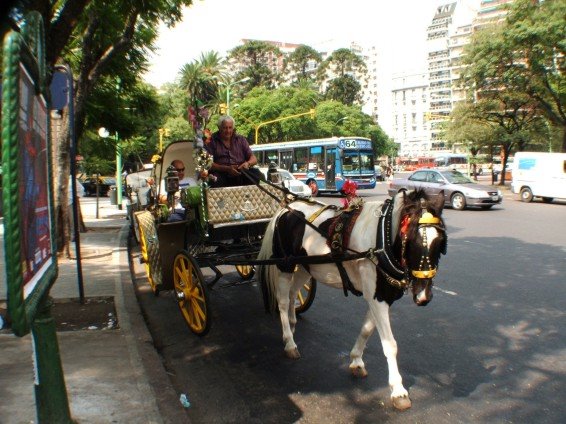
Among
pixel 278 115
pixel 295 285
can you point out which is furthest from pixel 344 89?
pixel 295 285

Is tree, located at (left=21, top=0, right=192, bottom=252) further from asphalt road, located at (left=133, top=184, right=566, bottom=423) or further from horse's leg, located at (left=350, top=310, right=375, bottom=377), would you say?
horse's leg, located at (left=350, top=310, right=375, bottom=377)

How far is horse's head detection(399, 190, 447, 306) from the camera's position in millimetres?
3729

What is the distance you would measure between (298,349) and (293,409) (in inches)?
49.1

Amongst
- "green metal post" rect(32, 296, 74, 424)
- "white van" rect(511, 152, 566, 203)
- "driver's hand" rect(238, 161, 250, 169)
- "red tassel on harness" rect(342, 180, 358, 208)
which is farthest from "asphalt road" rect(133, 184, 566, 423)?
"white van" rect(511, 152, 566, 203)

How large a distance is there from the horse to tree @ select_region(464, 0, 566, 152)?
2427 centimetres

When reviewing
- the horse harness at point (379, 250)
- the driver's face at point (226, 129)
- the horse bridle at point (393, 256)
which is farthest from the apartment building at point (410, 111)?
the horse bridle at point (393, 256)

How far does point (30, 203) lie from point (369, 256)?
8.26 feet

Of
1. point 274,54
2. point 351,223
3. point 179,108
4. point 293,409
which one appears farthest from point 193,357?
point 274,54

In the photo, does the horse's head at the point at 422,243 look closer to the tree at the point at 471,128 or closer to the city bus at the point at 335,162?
the city bus at the point at 335,162

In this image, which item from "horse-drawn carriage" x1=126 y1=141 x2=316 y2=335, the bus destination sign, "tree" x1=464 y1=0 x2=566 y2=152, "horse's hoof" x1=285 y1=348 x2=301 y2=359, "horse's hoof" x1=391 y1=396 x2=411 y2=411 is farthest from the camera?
the bus destination sign

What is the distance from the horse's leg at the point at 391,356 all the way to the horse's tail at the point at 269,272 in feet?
4.94

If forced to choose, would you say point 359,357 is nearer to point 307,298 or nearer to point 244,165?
point 307,298

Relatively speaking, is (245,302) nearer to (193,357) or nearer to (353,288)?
(193,357)

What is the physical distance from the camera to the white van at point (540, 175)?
71.6 ft
